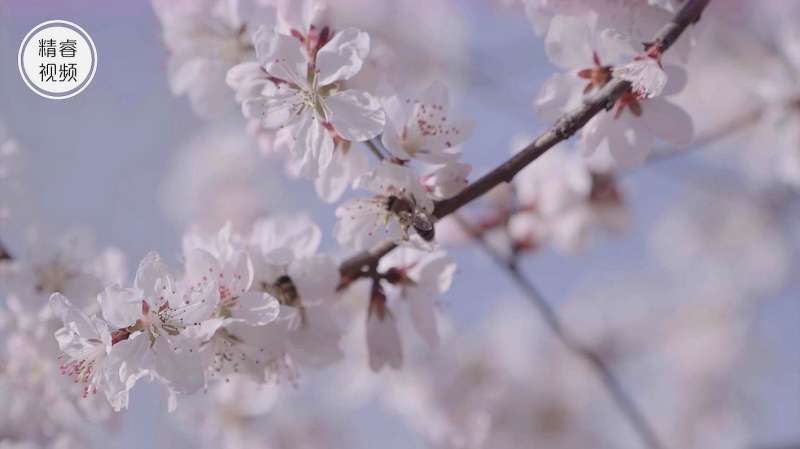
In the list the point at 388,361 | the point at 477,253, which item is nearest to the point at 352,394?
the point at 477,253

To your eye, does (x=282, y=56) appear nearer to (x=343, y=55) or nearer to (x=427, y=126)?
(x=343, y=55)

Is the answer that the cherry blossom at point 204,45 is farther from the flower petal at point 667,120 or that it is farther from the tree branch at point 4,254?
the flower petal at point 667,120

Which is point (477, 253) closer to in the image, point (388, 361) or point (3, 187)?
point (388, 361)

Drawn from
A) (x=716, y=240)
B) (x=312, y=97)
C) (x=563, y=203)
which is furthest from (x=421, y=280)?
(x=716, y=240)

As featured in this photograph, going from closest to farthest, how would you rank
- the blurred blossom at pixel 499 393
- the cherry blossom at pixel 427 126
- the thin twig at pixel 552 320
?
the cherry blossom at pixel 427 126 < the thin twig at pixel 552 320 < the blurred blossom at pixel 499 393

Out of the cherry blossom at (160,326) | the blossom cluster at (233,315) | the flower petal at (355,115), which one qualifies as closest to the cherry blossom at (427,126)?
the flower petal at (355,115)

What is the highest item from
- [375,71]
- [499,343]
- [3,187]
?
[375,71]

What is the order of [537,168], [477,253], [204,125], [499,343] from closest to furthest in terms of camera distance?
[537,168], [477,253], [499,343], [204,125]
